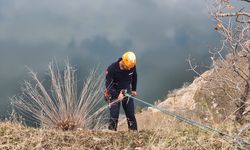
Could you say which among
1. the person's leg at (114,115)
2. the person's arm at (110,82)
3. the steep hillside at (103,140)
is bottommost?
the steep hillside at (103,140)

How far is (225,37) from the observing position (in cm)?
898

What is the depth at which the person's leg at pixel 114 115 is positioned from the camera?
25.9 feet

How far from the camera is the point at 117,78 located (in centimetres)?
808

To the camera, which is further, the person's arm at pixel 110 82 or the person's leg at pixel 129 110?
the person's leg at pixel 129 110

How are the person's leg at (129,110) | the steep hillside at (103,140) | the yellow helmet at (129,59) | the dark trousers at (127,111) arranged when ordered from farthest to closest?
1. the person's leg at (129,110)
2. the dark trousers at (127,111)
3. the yellow helmet at (129,59)
4. the steep hillside at (103,140)

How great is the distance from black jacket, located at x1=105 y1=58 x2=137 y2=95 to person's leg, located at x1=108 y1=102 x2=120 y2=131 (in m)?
0.22

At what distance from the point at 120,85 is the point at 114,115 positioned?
0.53 metres

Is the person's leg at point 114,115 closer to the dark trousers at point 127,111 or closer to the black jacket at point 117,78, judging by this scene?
the dark trousers at point 127,111

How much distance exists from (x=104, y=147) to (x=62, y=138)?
53 cm

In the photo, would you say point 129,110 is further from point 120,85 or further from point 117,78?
point 117,78

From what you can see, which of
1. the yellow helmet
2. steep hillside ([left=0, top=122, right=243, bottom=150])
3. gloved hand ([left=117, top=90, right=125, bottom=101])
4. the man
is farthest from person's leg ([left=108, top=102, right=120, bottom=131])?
steep hillside ([left=0, top=122, right=243, bottom=150])

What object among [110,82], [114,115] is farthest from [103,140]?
[110,82]

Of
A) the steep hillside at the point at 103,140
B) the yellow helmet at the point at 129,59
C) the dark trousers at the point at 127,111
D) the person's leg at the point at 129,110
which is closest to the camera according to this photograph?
the steep hillside at the point at 103,140

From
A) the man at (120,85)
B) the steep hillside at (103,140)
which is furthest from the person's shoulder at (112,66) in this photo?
the steep hillside at (103,140)
